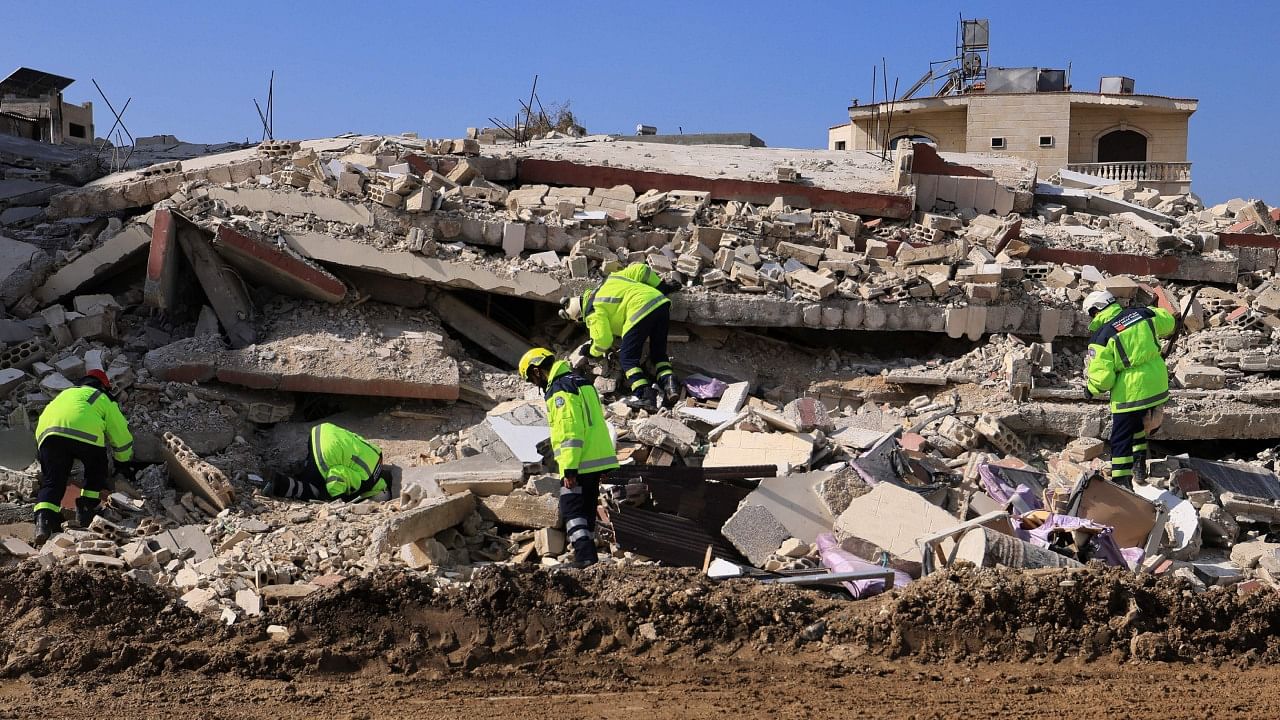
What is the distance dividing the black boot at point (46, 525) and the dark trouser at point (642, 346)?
14.0 ft

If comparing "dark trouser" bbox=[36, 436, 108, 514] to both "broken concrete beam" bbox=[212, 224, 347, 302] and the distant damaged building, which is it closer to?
"broken concrete beam" bbox=[212, 224, 347, 302]

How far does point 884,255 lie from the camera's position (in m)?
10.6

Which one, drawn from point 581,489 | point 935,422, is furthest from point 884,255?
point 581,489

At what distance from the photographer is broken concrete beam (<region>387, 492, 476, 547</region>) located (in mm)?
6379

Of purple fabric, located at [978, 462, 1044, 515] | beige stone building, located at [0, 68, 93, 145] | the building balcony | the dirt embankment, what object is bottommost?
the dirt embankment

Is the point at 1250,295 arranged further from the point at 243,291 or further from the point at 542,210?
the point at 243,291

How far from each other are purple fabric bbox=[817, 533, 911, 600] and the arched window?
21.7 meters

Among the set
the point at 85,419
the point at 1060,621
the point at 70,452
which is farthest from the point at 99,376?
the point at 1060,621

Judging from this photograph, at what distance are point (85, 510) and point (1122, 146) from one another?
24319mm

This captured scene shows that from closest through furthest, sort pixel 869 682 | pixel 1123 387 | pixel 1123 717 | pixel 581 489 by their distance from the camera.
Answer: pixel 1123 717 < pixel 869 682 < pixel 581 489 < pixel 1123 387

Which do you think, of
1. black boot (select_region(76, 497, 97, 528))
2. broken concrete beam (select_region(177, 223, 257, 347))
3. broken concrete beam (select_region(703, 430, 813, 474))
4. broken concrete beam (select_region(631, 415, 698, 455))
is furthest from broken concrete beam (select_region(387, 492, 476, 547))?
broken concrete beam (select_region(177, 223, 257, 347))

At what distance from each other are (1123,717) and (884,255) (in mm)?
6415

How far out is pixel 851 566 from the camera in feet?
20.4

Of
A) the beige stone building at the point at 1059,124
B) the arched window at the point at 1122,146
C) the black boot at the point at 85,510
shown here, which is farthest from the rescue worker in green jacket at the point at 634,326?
the arched window at the point at 1122,146
